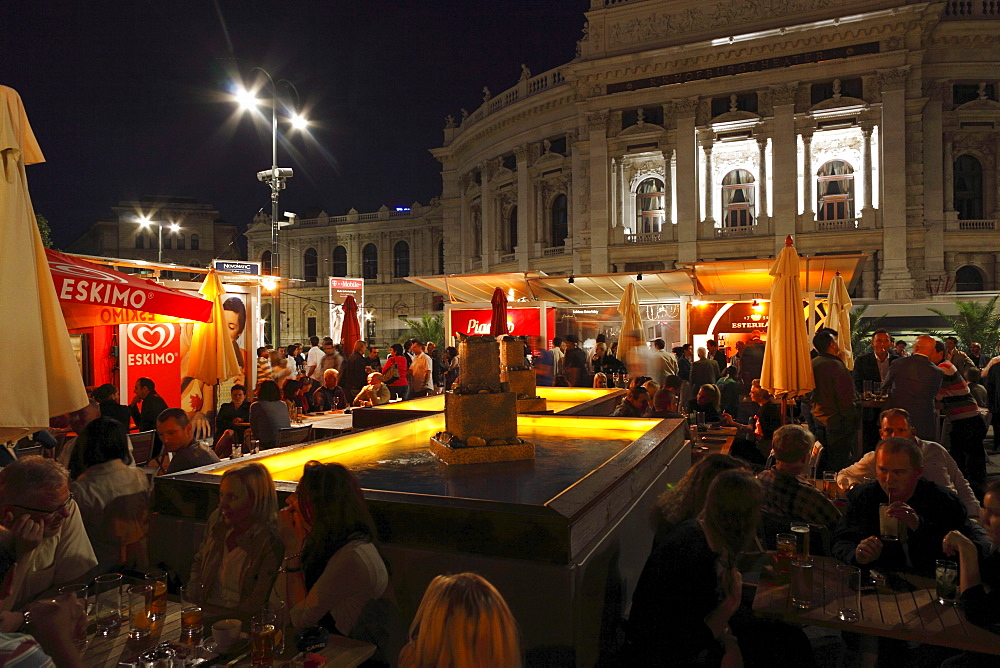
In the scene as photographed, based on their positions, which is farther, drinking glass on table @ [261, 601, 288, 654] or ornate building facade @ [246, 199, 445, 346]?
ornate building facade @ [246, 199, 445, 346]

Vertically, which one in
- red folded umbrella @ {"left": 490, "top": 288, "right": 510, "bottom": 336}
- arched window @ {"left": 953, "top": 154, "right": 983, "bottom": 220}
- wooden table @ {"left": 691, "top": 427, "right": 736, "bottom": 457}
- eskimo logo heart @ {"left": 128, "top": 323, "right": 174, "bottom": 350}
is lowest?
wooden table @ {"left": 691, "top": 427, "right": 736, "bottom": 457}

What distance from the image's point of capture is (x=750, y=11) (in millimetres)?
26562

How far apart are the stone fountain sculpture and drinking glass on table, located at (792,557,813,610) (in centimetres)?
209

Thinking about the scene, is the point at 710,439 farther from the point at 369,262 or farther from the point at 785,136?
the point at 369,262

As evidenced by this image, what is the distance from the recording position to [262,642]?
2285 millimetres

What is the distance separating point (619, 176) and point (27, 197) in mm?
29536

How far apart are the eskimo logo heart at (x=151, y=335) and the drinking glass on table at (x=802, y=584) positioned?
373 inches

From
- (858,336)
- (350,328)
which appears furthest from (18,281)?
(858,336)

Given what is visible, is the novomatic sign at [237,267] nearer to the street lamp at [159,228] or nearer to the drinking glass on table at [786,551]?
the drinking glass on table at [786,551]

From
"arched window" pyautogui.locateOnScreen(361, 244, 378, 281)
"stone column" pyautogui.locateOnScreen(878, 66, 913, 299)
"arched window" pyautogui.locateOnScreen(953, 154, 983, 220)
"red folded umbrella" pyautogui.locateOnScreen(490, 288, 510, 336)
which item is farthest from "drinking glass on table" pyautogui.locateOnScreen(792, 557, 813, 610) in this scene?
"arched window" pyautogui.locateOnScreen(361, 244, 378, 281)

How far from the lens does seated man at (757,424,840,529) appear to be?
155 inches

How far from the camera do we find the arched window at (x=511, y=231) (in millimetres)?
38031

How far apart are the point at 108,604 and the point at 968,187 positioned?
3249cm

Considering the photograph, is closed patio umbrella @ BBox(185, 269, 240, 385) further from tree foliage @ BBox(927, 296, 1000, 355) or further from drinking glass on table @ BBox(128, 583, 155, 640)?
tree foliage @ BBox(927, 296, 1000, 355)
